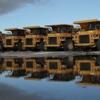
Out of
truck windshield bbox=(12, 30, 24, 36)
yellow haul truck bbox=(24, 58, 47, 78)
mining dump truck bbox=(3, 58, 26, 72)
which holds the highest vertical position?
truck windshield bbox=(12, 30, 24, 36)

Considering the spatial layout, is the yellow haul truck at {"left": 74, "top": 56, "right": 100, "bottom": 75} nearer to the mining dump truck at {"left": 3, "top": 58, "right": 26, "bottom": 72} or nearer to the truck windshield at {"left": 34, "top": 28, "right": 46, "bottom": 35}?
the mining dump truck at {"left": 3, "top": 58, "right": 26, "bottom": 72}

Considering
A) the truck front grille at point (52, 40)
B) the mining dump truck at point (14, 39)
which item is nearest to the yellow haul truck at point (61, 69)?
the truck front grille at point (52, 40)

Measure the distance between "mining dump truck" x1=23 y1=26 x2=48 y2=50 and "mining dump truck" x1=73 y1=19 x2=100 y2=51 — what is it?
4892 mm

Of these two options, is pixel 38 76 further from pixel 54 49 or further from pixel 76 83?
pixel 54 49

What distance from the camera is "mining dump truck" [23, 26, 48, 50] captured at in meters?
24.3

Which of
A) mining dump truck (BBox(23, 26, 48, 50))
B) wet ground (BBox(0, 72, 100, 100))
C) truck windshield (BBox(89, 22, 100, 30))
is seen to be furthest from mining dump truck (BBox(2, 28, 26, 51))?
wet ground (BBox(0, 72, 100, 100))

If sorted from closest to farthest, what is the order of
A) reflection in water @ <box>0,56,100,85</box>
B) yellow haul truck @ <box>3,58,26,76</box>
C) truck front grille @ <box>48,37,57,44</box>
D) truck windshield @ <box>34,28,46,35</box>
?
1. reflection in water @ <box>0,56,100,85</box>
2. yellow haul truck @ <box>3,58,26,76</box>
3. truck front grille @ <box>48,37,57,44</box>
4. truck windshield @ <box>34,28,46,35</box>

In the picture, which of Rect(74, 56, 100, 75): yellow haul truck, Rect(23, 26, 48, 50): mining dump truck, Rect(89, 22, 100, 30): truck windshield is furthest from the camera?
Rect(23, 26, 48, 50): mining dump truck

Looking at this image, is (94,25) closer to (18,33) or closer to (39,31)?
(39,31)

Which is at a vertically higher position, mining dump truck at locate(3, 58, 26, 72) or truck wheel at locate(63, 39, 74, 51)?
truck wheel at locate(63, 39, 74, 51)

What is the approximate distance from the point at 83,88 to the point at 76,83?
83 centimetres

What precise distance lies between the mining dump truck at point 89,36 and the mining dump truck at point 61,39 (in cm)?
122

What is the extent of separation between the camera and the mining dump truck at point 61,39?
21781 mm

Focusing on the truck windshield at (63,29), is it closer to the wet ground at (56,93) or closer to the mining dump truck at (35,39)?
the mining dump truck at (35,39)
